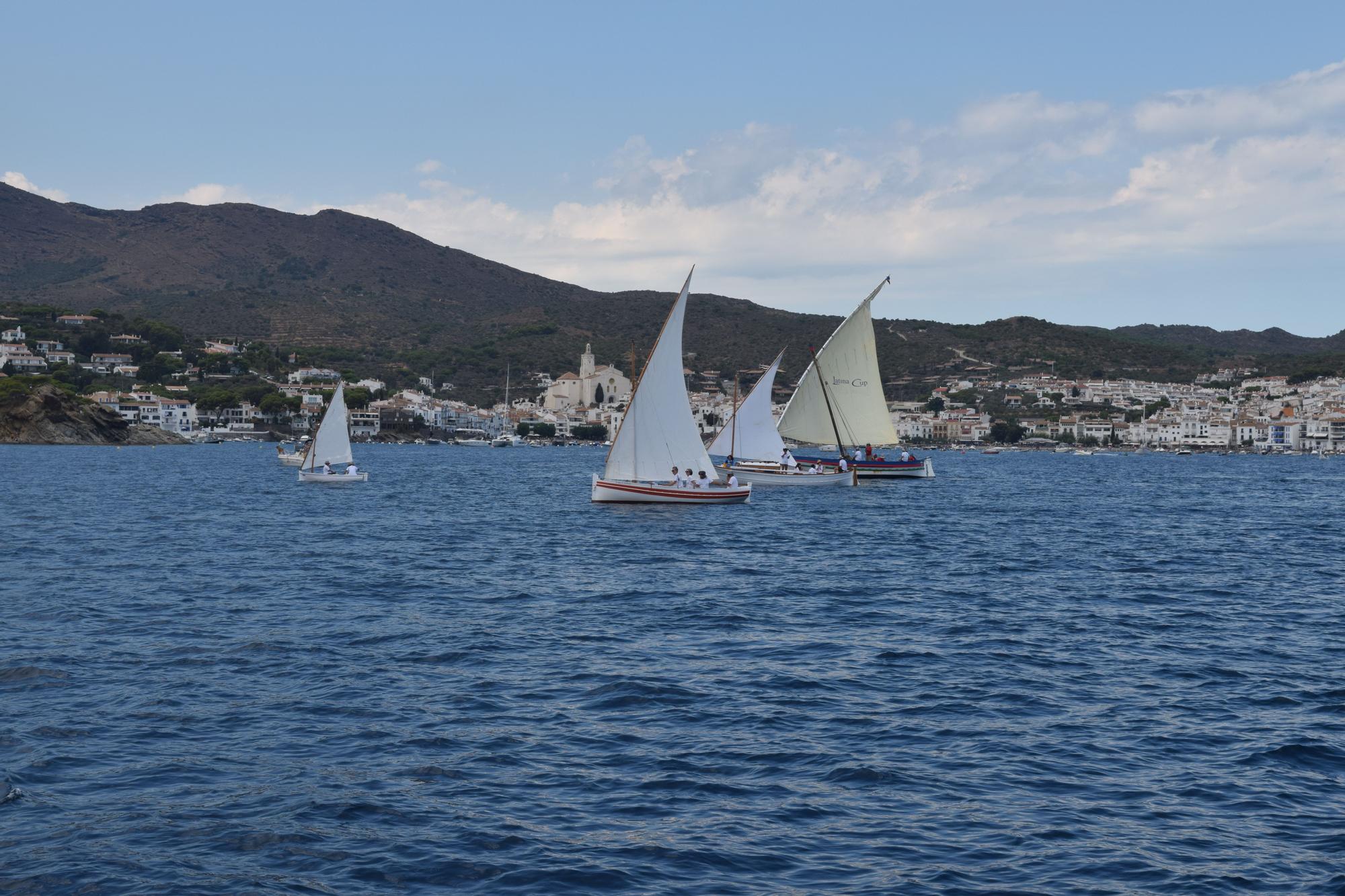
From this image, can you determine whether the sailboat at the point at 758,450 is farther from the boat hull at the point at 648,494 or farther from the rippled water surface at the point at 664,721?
the rippled water surface at the point at 664,721

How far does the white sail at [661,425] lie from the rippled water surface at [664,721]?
1101 cm

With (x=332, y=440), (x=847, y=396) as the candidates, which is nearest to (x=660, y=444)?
(x=847, y=396)

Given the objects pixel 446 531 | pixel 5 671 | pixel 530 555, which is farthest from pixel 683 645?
pixel 446 531

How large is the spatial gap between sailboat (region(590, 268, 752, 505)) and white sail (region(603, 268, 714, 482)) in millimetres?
28

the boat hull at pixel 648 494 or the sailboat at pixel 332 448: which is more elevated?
the sailboat at pixel 332 448

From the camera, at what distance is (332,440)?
7725cm

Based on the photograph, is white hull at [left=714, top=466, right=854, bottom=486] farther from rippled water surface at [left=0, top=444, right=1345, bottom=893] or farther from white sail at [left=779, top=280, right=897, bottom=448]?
rippled water surface at [left=0, top=444, right=1345, bottom=893]

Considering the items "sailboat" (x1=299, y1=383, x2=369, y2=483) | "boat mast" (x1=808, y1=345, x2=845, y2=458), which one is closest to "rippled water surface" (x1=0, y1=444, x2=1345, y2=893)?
"boat mast" (x1=808, y1=345, x2=845, y2=458)

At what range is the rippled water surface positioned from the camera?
1138cm

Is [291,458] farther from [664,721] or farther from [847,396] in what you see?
[664,721]

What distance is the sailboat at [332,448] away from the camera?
75875 millimetres

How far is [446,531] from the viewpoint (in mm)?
45969

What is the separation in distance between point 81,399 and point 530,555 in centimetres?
15040

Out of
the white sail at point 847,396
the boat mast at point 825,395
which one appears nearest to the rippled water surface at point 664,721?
the boat mast at point 825,395
